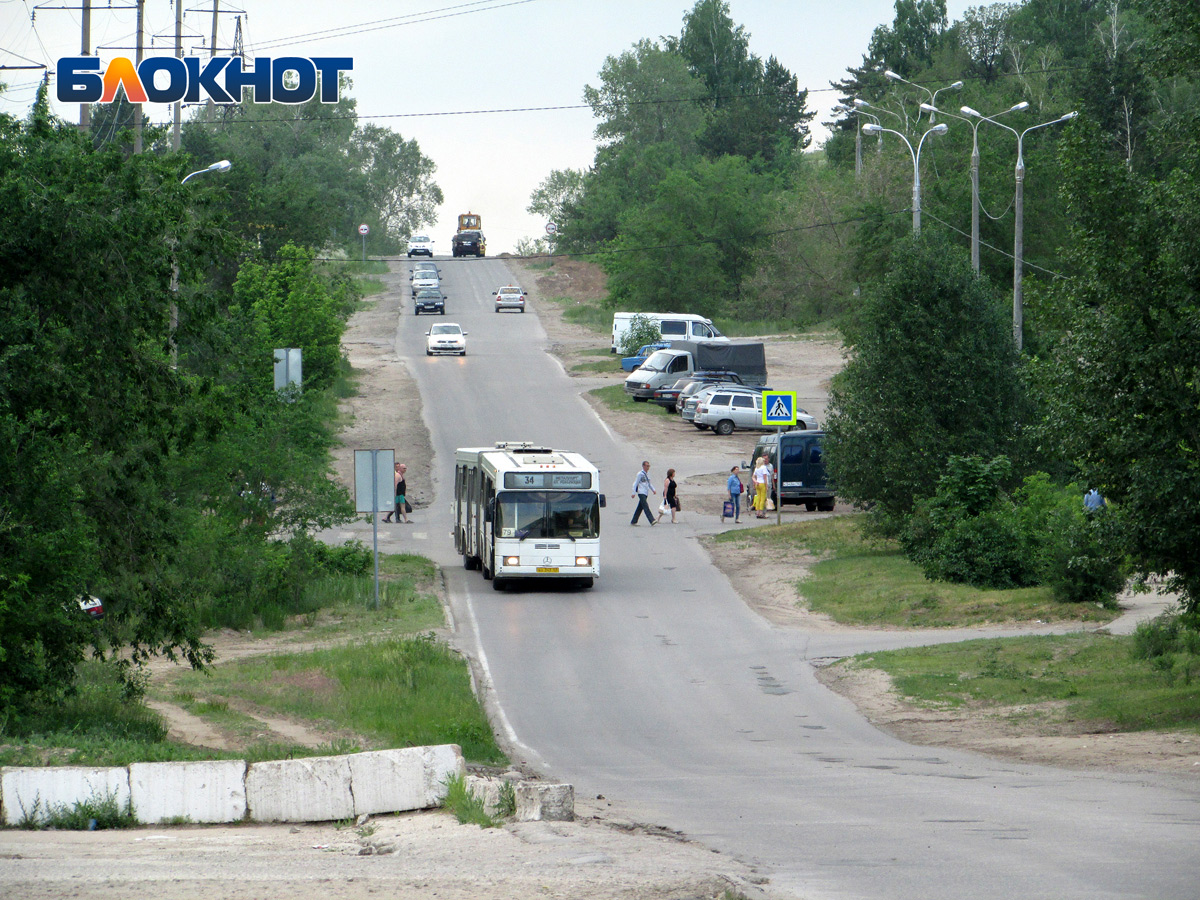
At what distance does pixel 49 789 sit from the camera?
10.8m

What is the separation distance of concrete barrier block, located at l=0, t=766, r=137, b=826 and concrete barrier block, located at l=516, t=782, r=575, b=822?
3206 millimetres

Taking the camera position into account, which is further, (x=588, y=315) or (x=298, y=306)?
(x=588, y=315)

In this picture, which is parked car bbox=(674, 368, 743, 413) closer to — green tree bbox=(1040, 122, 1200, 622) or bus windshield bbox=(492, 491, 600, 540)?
bus windshield bbox=(492, 491, 600, 540)

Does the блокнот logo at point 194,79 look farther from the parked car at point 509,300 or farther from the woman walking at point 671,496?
the parked car at point 509,300

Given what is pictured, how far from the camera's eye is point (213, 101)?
42750 mm

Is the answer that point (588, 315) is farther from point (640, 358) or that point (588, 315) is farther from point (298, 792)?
point (298, 792)

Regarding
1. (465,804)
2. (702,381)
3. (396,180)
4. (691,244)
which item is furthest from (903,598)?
(396,180)

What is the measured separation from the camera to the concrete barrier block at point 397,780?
11.3 metres

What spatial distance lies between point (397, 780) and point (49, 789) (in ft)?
8.91

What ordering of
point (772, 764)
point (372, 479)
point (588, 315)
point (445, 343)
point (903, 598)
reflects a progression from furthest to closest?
point (588, 315) < point (445, 343) < point (903, 598) < point (372, 479) < point (772, 764)

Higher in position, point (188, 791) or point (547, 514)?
point (547, 514)

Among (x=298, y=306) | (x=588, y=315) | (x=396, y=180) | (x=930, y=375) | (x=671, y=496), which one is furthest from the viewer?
(x=396, y=180)

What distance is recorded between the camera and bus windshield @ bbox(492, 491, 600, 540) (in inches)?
1086

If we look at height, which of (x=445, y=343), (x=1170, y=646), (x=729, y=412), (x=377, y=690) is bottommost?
(x=377, y=690)
